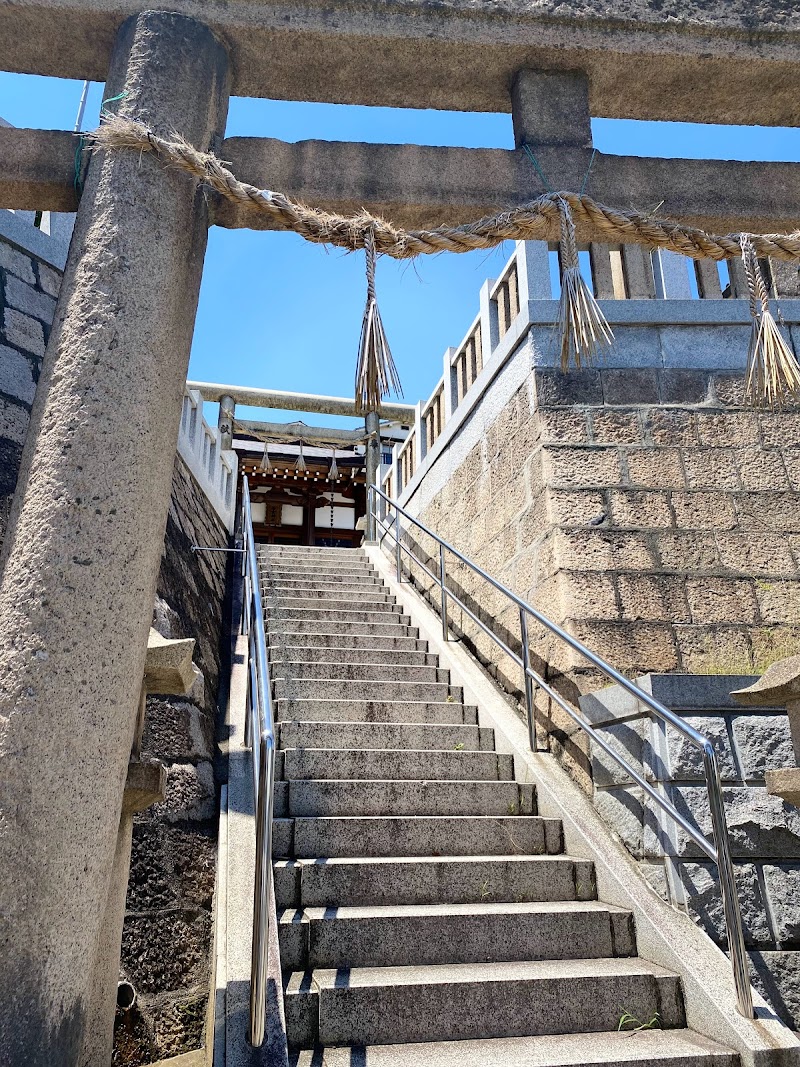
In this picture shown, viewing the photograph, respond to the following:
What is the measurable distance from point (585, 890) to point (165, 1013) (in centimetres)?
189

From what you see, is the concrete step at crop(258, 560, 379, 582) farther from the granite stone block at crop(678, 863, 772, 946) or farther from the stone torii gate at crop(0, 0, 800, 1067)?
the stone torii gate at crop(0, 0, 800, 1067)

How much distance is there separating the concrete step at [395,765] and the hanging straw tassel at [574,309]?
215 centimetres

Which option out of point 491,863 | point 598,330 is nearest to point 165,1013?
point 491,863

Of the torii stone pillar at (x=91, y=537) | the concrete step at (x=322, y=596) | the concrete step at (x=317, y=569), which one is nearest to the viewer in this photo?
the torii stone pillar at (x=91, y=537)

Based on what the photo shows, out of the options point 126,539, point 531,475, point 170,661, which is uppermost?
point 531,475

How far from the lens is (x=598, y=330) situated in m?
2.54

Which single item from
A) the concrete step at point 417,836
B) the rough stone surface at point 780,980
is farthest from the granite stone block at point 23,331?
the rough stone surface at point 780,980

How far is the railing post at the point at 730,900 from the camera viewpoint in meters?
2.30

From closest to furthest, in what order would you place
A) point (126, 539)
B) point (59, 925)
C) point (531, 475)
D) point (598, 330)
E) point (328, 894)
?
point (59, 925), point (126, 539), point (598, 330), point (328, 894), point (531, 475)

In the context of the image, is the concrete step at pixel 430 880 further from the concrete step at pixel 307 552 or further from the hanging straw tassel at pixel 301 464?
the hanging straw tassel at pixel 301 464

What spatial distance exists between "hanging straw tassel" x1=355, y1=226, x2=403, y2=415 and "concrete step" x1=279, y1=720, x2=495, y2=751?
6.73ft

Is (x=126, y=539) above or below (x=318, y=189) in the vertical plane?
below

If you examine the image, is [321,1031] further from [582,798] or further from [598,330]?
[598,330]

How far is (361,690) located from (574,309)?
2.73 metres
